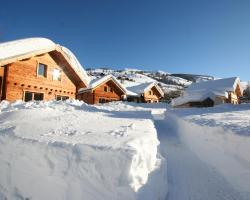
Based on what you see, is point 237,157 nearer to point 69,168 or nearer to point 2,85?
point 69,168

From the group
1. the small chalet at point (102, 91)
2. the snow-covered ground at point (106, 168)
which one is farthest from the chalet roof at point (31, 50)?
the small chalet at point (102, 91)

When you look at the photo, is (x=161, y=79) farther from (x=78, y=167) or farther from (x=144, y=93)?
(x=78, y=167)

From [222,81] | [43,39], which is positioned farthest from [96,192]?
[222,81]

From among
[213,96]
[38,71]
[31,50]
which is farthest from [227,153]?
[213,96]

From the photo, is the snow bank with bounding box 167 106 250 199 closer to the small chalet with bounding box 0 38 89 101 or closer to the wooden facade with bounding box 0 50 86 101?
the small chalet with bounding box 0 38 89 101

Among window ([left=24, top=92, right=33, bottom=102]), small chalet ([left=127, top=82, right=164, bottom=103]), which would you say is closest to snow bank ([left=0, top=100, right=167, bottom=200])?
window ([left=24, top=92, right=33, bottom=102])

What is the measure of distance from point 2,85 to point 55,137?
1113 centimetres

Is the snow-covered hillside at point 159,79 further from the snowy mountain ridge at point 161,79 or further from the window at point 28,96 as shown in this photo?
the window at point 28,96

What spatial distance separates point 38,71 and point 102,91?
43.1 ft

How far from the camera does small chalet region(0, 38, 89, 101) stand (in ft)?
46.6

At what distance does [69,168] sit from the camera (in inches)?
161

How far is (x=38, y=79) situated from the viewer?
16688mm

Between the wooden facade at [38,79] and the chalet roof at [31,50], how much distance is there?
541 millimetres

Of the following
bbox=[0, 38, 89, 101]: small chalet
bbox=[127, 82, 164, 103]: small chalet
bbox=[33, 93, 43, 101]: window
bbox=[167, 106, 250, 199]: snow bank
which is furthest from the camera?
bbox=[127, 82, 164, 103]: small chalet
